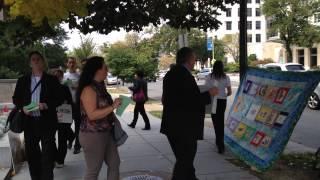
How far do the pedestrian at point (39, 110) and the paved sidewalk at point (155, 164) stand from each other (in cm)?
112

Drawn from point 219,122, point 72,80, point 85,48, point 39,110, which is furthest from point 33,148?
point 85,48

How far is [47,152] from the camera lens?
243 inches

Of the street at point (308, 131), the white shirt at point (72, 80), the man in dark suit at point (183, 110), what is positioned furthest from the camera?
the street at point (308, 131)

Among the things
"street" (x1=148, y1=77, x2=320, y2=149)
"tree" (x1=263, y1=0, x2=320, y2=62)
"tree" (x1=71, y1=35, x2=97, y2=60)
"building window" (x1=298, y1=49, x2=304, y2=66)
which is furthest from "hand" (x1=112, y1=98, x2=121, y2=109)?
"building window" (x1=298, y1=49, x2=304, y2=66)

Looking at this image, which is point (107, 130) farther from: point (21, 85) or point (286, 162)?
point (286, 162)

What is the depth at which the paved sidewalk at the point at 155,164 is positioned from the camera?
724 centimetres

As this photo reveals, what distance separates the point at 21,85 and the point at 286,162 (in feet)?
13.9

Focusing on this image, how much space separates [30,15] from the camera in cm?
548

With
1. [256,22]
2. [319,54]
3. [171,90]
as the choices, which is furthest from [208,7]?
[256,22]

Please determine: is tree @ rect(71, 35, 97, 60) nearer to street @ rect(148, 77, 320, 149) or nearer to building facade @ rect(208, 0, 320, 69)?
building facade @ rect(208, 0, 320, 69)

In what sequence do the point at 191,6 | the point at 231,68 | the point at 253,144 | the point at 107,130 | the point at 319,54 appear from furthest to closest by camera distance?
the point at 231,68 < the point at 319,54 < the point at 191,6 < the point at 253,144 < the point at 107,130

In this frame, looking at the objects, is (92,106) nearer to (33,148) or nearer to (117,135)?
(117,135)

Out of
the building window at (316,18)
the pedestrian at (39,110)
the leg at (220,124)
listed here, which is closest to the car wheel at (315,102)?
the leg at (220,124)

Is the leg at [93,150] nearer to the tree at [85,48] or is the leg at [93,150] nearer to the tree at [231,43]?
the tree at [85,48]
